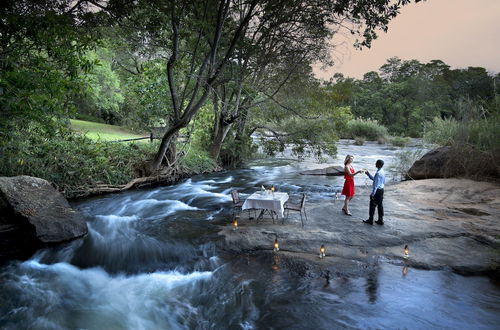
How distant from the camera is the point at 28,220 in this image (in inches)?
322

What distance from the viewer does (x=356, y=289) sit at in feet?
21.4

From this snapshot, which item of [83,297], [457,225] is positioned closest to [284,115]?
[457,225]

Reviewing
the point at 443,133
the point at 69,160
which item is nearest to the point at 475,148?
the point at 443,133

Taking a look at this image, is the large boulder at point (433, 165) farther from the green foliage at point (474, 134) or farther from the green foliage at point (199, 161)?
the green foliage at point (199, 161)

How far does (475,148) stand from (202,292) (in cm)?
1423

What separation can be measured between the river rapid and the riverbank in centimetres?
40

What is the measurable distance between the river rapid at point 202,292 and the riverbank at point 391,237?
0.40 metres

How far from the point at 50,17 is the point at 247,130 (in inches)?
755

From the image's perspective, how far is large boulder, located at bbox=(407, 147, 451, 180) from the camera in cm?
1579

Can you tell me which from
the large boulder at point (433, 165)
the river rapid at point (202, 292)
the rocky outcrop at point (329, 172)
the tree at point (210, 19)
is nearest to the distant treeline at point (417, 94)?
the rocky outcrop at point (329, 172)

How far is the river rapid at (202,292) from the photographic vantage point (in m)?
5.71

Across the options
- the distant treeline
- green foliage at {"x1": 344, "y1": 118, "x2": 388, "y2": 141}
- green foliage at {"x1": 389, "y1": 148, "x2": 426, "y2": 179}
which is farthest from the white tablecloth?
the distant treeline

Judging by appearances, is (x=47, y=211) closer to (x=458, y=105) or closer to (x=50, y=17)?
(x=50, y=17)

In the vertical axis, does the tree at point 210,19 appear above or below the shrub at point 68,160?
above
